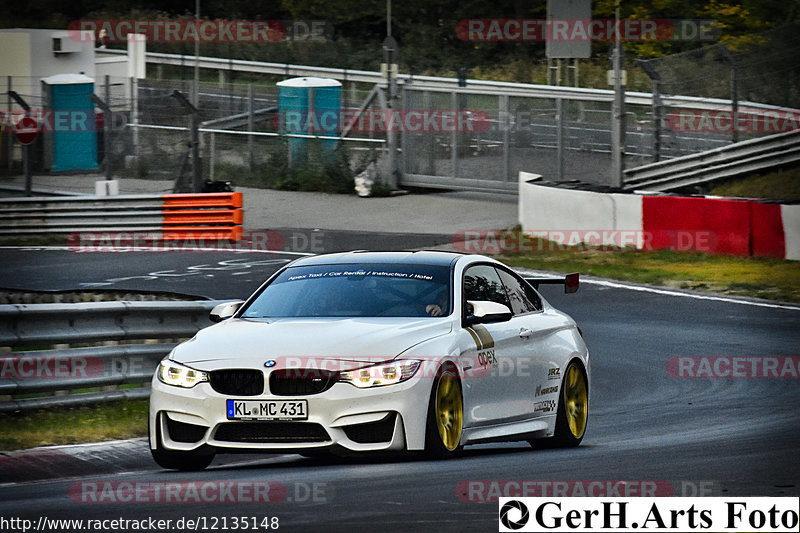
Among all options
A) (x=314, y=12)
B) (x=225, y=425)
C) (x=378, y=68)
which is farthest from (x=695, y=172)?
(x=314, y=12)

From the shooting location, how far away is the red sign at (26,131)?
2896cm

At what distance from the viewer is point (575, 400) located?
1083cm

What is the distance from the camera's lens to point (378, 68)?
55.5 metres

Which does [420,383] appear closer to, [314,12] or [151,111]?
[151,111]

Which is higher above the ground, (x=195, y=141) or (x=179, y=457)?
(x=195, y=141)

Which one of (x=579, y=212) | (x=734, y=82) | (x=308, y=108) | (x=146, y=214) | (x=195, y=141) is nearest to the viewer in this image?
(x=579, y=212)

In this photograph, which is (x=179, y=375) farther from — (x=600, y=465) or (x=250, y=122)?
(x=250, y=122)

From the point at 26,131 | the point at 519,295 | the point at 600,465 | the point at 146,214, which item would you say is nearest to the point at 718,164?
the point at 146,214

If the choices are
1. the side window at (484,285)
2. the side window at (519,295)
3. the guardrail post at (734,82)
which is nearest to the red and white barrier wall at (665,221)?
the guardrail post at (734,82)

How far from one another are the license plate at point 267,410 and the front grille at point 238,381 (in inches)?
2.9

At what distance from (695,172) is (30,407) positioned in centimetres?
2050

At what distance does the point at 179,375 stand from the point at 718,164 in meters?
21.8

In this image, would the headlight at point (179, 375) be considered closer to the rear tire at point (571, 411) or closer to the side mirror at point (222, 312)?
the side mirror at point (222, 312)

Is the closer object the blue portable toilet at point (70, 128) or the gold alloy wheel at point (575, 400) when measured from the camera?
the gold alloy wheel at point (575, 400)
